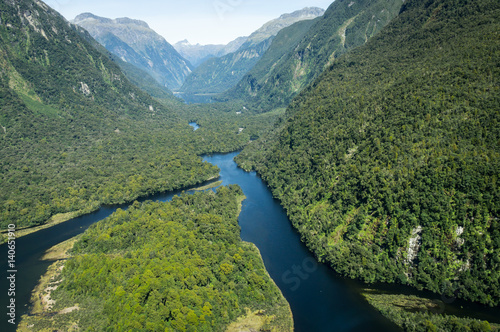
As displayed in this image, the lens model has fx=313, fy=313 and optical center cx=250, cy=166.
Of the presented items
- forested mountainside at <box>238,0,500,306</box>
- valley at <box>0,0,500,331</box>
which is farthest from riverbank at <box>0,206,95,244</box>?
forested mountainside at <box>238,0,500,306</box>

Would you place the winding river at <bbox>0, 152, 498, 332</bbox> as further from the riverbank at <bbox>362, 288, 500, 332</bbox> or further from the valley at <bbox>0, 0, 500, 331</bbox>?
the riverbank at <bbox>362, 288, 500, 332</bbox>

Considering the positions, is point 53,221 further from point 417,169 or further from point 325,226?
point 417,169

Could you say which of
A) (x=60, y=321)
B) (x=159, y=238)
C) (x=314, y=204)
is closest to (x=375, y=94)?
(x=314, y=204)

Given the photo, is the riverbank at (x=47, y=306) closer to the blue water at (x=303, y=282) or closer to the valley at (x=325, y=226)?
the valley at (x=325, y=226)

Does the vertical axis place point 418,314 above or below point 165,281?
below

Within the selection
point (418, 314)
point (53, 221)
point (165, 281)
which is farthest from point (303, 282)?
point (53, 221)

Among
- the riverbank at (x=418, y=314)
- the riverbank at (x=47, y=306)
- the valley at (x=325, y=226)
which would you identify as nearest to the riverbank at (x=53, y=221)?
the valley at (x=325, y=226)

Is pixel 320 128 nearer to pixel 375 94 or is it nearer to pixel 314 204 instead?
pixel 375 94
